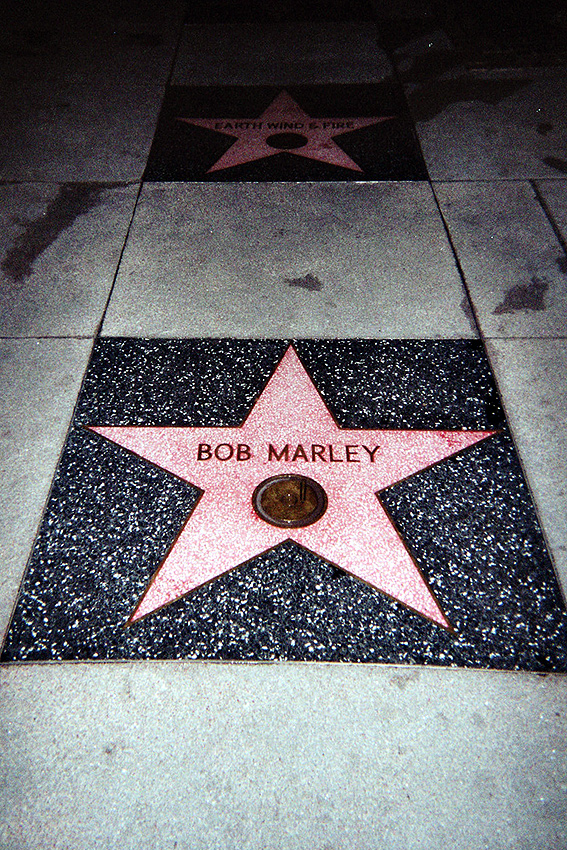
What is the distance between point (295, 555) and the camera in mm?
1808

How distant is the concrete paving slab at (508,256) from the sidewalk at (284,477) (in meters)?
0.02

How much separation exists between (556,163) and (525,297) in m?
1.36

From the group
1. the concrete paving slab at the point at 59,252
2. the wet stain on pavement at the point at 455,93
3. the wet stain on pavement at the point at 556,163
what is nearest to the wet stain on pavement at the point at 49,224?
the concrete paving slab at the point at 59,252

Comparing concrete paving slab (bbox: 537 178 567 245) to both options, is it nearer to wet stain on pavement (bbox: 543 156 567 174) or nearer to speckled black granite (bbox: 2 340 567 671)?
wet stain on pavement (bbox: 543 156 567 174)

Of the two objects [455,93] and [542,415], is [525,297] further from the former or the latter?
[455,93]

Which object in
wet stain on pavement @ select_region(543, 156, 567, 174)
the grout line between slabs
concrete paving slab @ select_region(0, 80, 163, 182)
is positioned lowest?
concrete paving slab @ select_region(0, 80, 163, 182)

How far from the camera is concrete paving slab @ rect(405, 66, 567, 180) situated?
3543mm

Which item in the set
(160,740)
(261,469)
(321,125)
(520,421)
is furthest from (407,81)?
(160,740)

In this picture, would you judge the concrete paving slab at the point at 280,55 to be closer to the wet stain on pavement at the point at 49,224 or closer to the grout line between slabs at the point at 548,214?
the wet stain on pavement at the point at 49,224

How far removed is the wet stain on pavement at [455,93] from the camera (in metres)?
4.10

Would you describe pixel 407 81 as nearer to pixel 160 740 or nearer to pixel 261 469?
pixel 261 469

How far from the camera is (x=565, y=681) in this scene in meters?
1.55

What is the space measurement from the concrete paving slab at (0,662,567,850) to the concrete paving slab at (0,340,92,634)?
1.27 ft

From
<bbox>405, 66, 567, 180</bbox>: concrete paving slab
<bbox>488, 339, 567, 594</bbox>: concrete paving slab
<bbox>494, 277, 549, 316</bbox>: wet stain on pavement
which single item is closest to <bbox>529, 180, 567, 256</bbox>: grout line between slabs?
<bbox>405, 66, 567, 180</bbox>: concrete paving slab
